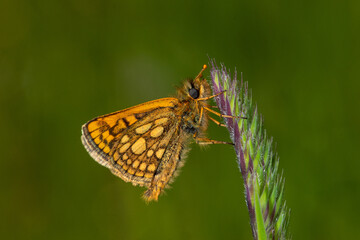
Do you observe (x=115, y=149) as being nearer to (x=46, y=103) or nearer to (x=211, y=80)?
(x=211, y=80)

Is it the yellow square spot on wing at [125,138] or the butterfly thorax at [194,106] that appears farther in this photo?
the yellow square spot on wing at [125,138]

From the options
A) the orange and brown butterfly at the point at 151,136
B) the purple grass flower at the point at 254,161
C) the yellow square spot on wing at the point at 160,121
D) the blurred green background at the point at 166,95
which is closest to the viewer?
the purple grass flower at the point at 254,161

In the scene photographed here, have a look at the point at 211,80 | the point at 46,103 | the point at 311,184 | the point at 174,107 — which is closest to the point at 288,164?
the point at 311,184

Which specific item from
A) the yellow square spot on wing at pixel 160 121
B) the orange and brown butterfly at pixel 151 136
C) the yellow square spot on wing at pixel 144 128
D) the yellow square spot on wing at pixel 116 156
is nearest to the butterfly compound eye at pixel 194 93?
the orange and brown butterfly at pixel 151 136

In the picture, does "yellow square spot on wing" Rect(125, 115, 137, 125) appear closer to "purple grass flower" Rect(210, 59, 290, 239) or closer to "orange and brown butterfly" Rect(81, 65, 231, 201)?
"orange and brown butterfly" Rect(81, 65, 231, 201)

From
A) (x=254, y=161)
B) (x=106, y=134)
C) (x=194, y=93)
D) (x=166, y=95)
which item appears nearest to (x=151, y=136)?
(x=106, y=134)

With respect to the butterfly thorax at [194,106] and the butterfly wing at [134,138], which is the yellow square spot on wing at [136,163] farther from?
the butterfly thorax at [194,106]

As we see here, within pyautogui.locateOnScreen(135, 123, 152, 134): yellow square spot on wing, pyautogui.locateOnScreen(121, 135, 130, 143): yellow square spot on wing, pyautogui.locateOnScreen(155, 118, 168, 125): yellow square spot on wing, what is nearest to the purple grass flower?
pyautogui.locateOnScreen(155, 118, 168, 125): yellow square spot on wing
